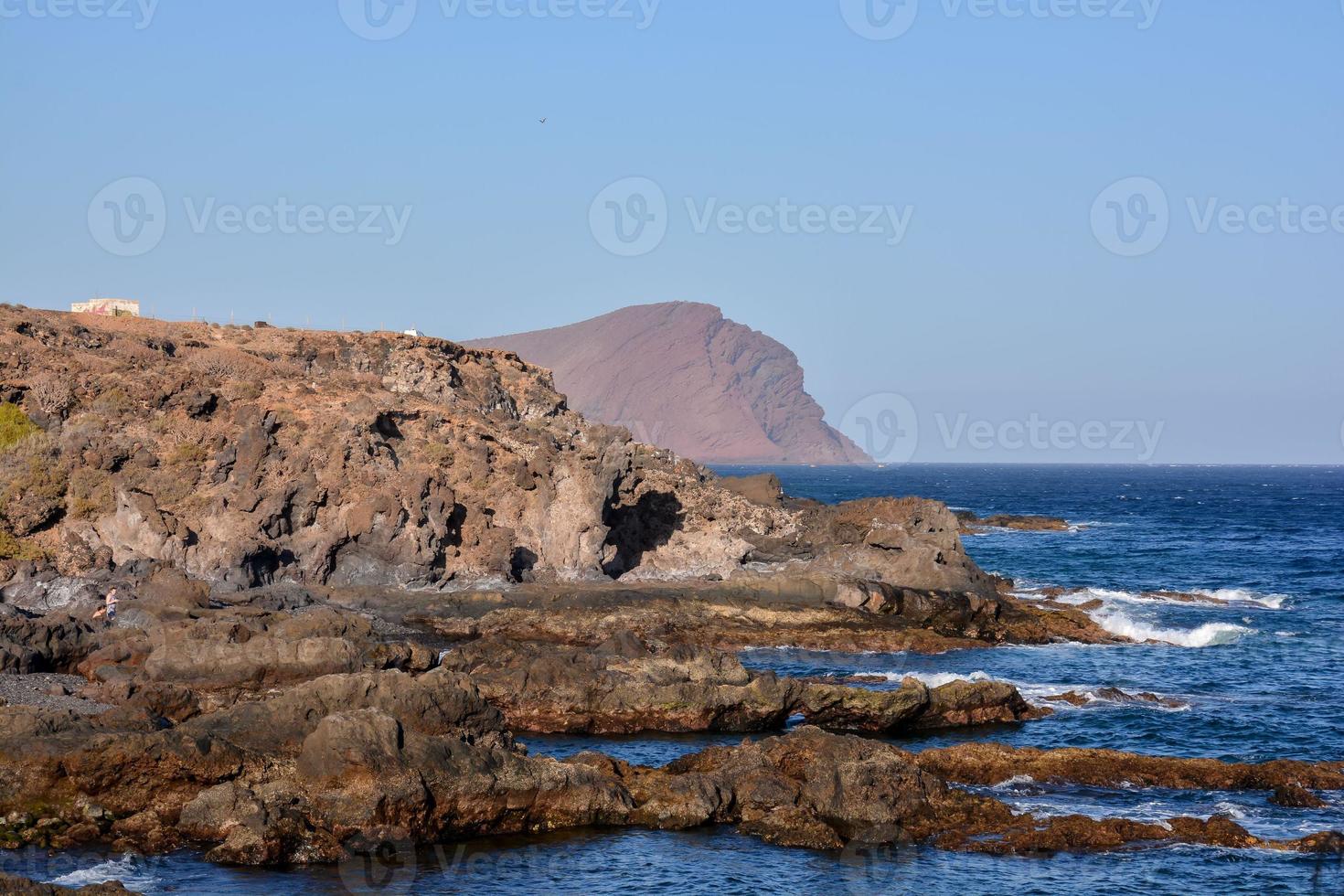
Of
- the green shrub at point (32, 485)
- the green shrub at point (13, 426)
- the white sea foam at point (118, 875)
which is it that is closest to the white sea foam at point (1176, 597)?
the green shrub at point (32, 485)

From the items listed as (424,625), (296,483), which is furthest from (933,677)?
(296,483)

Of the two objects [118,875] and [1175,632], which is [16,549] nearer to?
[118,875]

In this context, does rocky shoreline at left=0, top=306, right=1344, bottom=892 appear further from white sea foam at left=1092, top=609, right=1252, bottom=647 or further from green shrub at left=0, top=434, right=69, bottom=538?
white sea foam at left=1092, top=609, right=1252, bottom=647

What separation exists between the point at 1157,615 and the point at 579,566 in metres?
23.6

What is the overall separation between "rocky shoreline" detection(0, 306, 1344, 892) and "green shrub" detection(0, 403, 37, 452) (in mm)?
101

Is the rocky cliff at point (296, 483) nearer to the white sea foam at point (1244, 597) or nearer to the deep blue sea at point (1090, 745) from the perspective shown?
the deep blue sea at point (1090, 745)

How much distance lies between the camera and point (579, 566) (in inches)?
2094

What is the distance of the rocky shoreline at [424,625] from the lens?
Result: 2331cm

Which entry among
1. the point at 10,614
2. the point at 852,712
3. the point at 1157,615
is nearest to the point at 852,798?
the point at 852,712

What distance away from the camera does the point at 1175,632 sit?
49531 millimetres

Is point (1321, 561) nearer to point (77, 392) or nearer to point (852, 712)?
point (852, 712)

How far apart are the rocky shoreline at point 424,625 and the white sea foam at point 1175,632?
1.60 meters
